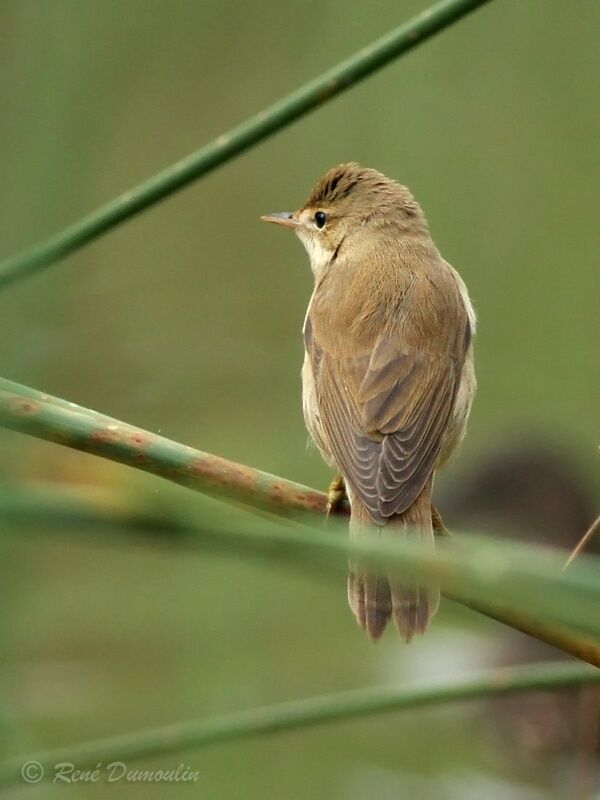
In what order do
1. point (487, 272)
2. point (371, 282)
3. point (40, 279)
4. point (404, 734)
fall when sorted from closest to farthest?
1. point (40, 279)
2. point (371, 282)
3. point (404, 734)
4. point (487, 272)

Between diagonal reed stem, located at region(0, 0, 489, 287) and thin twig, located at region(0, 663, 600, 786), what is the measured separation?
32.7 inches

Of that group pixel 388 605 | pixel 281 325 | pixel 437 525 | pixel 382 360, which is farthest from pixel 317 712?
pixel 281 325

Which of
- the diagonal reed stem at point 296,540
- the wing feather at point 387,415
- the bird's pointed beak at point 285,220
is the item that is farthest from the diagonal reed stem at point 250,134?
the bird's pointed beak at point 285,220

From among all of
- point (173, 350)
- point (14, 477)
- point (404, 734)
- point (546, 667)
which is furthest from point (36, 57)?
point (404, 734)

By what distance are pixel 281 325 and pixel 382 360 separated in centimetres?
189

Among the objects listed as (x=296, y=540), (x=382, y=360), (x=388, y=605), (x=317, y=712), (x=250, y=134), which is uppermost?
(x=250, y=134)

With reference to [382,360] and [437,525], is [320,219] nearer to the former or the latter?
[382,360]

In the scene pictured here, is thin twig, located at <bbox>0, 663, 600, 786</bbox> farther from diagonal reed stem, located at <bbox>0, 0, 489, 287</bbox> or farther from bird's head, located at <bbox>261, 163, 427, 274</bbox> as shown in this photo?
bird's head, located at <bbox>261, 163, 427, 274</bbox>

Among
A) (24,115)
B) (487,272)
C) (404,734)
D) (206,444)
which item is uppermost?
(487,272)

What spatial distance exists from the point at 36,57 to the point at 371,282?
149cm

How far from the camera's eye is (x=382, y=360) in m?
3.00

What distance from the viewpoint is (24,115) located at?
74.7 inches

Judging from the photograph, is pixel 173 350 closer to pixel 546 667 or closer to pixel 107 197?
pixel 107 197

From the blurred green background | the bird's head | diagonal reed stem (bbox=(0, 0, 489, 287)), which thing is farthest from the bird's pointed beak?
diagonal reed stem (bbox=(0, 0, 489, 287))
